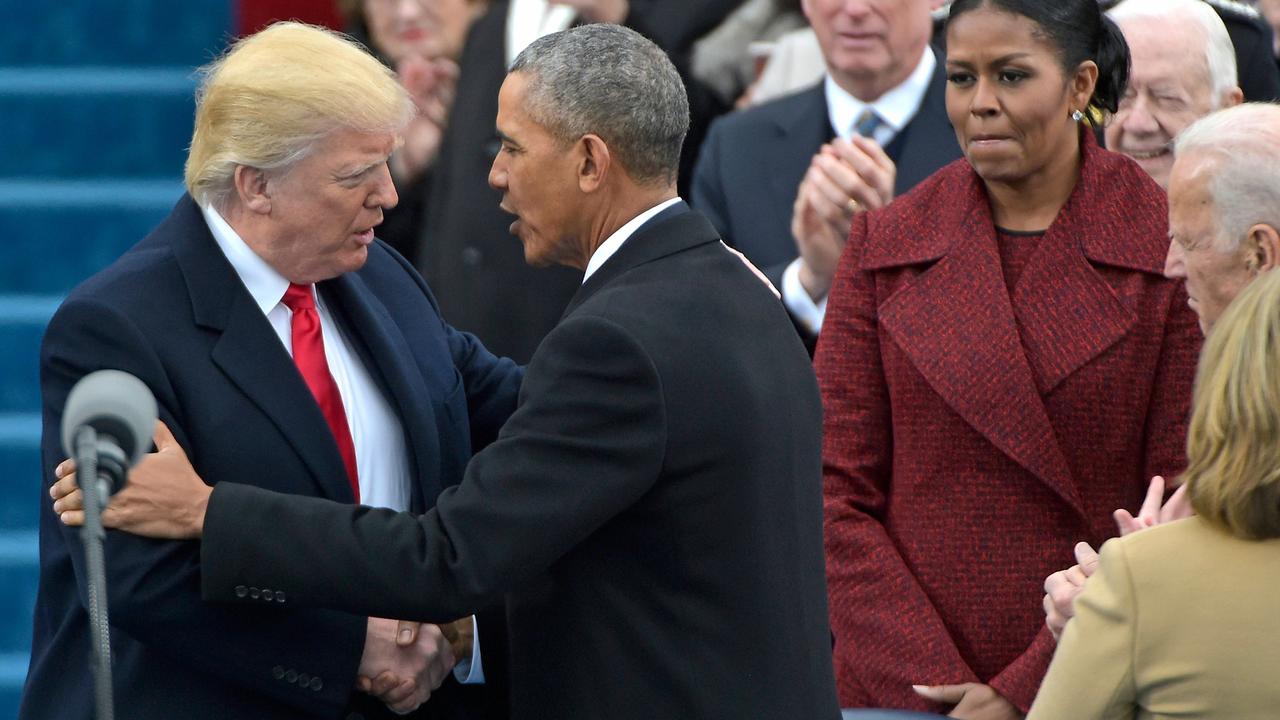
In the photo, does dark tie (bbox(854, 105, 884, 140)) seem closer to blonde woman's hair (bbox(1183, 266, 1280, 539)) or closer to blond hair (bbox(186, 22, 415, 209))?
blond hair (bbox(186, 22, 415, 209))

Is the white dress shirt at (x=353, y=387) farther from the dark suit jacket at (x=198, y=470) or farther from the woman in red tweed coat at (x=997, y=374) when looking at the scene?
the woman in red tweed coat at (x=997, y=374)

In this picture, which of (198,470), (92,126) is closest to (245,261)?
(198,470)

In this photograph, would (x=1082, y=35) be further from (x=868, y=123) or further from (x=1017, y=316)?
(x=868, y=123)

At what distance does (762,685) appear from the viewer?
8.52 feet

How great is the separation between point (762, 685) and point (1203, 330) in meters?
0.96

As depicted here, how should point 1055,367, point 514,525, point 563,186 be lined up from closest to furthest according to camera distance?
1. point 514,525
2. point 563,186
3. point 1055,367

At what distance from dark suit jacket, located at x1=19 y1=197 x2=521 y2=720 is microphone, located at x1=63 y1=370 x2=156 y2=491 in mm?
334

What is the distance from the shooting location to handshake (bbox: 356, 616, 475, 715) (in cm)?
280

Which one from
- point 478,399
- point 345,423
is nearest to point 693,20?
point 478,399

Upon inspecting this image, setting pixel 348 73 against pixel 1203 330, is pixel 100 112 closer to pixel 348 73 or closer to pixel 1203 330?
pixel 348 73

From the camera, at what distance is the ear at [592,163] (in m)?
2.64

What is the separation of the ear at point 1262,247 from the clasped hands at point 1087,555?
0.36 metres

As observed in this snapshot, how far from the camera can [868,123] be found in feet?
13.7

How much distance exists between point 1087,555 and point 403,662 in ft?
3.47
